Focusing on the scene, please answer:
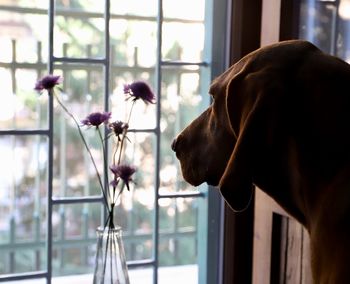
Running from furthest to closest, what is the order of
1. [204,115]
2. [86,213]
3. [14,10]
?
1. [86,213]
2. [14,10]
3. [204,115]

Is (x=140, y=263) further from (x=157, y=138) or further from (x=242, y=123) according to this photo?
(x=242, y=123)

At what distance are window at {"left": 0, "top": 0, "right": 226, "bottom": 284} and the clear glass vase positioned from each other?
0.25m

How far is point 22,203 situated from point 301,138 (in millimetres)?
861

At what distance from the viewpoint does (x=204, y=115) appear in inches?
42.7

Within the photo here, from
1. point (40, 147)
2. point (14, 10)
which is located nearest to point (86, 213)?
point (40, 147)

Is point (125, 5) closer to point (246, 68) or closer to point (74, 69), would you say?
point (74, 69)

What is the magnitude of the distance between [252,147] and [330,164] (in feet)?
0.41

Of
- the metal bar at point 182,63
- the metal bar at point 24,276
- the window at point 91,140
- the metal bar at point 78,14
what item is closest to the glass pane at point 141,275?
the window at point 91,140

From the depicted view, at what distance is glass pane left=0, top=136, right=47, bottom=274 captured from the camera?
1.51 metres

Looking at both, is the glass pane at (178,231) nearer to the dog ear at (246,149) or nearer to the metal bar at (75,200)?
the metal bar at (75,200)

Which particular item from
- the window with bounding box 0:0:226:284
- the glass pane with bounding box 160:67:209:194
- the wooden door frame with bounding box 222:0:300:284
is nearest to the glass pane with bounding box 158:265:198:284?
the window with bounding box 0:0:226:284

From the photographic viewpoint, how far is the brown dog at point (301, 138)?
34.4 inches

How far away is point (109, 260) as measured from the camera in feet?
4.31

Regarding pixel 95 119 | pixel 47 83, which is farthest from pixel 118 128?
pixel 47 83
